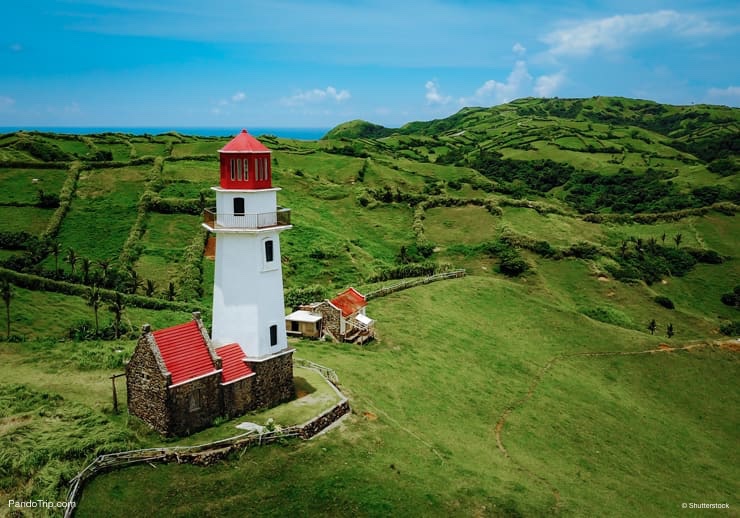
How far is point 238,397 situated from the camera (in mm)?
23031

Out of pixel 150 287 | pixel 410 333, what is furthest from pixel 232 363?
pixel 150 287

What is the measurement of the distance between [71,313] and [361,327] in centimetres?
2243

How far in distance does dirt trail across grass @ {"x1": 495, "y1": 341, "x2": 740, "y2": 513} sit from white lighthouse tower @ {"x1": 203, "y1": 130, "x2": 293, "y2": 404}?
11.6 meters

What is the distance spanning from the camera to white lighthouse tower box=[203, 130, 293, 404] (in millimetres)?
23344

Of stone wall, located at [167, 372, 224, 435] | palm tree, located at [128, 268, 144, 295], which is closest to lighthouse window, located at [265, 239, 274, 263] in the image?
stone wall, located at [167, 372, 224, 435]

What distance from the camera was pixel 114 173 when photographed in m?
74.4

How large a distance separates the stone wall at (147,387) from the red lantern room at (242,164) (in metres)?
7.55

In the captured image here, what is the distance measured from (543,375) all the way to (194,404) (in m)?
25.8

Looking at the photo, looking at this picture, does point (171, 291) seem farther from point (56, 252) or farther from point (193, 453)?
point (193, 453)

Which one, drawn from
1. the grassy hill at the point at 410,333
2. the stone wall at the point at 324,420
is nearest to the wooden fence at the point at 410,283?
the grassy hill at the point at 410,333

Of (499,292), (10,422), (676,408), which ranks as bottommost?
(676,408)

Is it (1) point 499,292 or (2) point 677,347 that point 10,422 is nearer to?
(1) point 499,292

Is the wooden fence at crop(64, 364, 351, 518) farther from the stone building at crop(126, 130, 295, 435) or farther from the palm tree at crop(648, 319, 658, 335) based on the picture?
the palm tree at crop(648, 319, 658, 335)

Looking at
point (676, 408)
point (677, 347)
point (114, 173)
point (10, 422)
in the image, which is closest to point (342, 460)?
point (10, 422)
